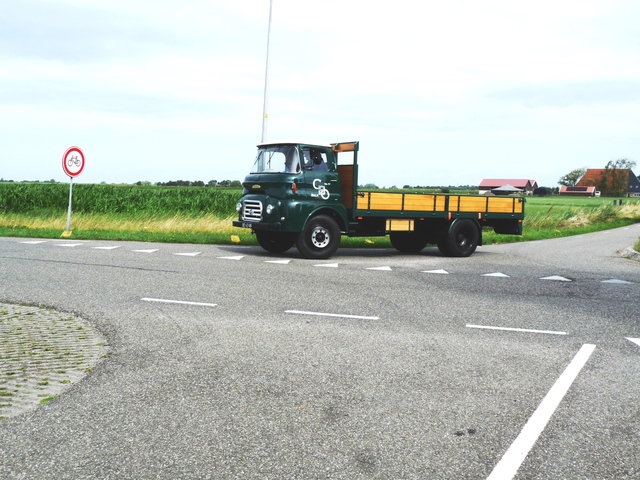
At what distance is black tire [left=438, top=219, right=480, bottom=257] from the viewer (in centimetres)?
1656

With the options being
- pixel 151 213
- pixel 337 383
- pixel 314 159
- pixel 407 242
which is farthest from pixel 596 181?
pixel 337 383

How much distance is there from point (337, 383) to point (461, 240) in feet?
40.4

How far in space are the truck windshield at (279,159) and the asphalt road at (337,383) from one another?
451cm

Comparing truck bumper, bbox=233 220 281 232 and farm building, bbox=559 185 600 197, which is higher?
farm building, bbox=559 185 600 197

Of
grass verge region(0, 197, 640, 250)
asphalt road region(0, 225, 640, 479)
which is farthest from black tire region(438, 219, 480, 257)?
asphalt road region(0, 225, 640, 479)

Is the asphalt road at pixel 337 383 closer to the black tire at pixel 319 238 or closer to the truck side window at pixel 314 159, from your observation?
the black tire at pixel 319 238

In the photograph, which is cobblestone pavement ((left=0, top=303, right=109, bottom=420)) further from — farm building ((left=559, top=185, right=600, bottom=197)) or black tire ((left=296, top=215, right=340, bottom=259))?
farm building ((left=559, top=185, right=600, bottom=197))

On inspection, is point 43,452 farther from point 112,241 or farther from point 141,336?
point 112,241

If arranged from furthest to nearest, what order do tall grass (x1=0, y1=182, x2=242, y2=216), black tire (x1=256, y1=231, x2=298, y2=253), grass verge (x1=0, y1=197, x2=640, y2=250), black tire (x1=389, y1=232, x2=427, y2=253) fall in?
tall grass (x1=0, y1=182, x2=242, y2=216), grass verge (x1=0, y1=197, x2=640, y2=250), black tire (x1=389, y1=232, x2=427, y2=253), black tire (x1=256, y1=231, x2=298, y2=253)

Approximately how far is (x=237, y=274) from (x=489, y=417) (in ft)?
25.9

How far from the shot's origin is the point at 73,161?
20578mm

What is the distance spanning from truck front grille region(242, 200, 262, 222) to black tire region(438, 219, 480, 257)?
4577 mm

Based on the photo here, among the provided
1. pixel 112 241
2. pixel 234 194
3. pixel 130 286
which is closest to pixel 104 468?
pixel 130 286

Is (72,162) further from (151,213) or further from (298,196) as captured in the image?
(151,213)
